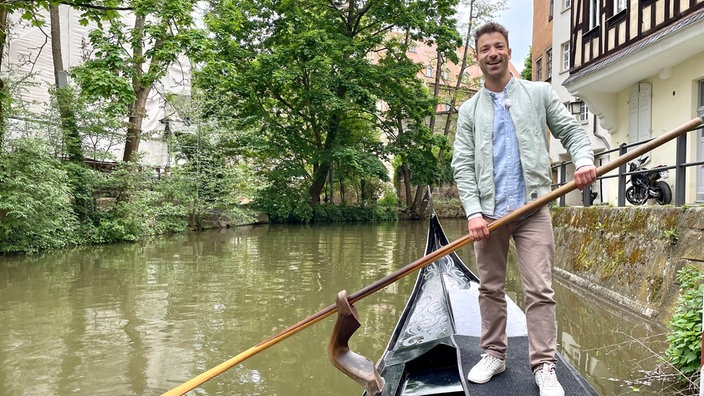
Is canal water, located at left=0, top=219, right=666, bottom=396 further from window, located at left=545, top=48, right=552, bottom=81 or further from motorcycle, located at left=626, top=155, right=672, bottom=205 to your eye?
window, located at left=545, top=48, right=552, bottom=81

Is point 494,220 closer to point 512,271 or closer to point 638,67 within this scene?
point 512,271

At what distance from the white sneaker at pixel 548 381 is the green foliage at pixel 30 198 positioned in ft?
27.8

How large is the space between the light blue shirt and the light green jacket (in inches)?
0.8

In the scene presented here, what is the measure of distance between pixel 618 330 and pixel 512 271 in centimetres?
389

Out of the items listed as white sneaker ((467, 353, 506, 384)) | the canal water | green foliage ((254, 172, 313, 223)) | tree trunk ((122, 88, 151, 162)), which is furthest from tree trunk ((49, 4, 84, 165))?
white sneaker ((467, 353, 506, 384))

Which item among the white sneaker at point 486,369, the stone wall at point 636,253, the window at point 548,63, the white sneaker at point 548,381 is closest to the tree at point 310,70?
the window at point 548,63

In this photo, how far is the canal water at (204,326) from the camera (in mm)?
3303

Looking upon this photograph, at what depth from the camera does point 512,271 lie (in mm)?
8305

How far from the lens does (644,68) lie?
841 cm

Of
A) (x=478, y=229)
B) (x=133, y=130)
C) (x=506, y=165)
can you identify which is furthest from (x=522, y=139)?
(x=133, y=130)

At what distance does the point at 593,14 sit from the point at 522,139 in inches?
385

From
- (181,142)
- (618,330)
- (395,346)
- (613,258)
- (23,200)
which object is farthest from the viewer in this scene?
(181,142)

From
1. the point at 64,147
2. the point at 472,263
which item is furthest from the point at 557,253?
the point at 64,147

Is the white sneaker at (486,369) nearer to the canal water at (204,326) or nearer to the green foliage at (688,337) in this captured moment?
the canal water at (204,326)
